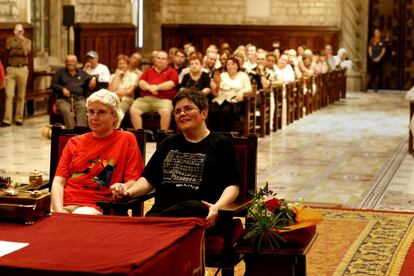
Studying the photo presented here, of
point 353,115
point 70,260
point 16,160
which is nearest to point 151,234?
point 70,260

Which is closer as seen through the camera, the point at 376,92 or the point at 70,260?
the point at 70,260

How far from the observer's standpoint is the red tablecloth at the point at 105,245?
3.58m

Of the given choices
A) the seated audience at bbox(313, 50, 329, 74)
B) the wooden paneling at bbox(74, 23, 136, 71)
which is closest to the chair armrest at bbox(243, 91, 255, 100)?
the seated audience at bbox(313, 50, 329, 74)

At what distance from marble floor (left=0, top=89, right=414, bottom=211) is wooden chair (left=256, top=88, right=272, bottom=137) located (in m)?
0.15

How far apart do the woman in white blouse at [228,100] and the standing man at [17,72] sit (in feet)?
11.6

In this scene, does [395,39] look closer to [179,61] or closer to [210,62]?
[179,61]

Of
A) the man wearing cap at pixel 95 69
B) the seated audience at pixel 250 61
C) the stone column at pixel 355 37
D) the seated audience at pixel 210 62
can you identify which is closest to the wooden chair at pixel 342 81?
the stone column at pixel 355 37

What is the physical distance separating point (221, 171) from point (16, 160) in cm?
617

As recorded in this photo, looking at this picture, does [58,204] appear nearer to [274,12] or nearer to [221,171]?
[221,171]

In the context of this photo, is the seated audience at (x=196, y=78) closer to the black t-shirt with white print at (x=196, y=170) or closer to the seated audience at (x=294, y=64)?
the seated audience at (x=294, y=64)

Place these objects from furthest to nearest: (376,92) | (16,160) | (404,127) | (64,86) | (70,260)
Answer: (376,92) < (404,127) < (64,86) < (16,160) < (70,260)

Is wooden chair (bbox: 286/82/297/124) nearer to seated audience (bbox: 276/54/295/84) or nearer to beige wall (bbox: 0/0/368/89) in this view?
seated audience (bbox: 276/54/295/84)

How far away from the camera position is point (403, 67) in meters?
23.5

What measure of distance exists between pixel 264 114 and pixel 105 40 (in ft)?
23.8
